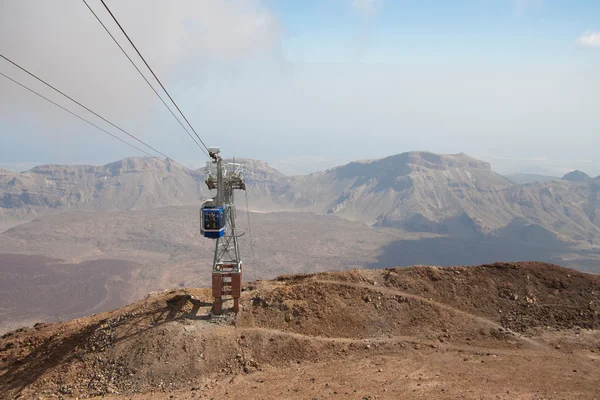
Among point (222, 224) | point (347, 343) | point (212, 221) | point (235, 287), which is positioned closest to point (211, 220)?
point (212, 221)

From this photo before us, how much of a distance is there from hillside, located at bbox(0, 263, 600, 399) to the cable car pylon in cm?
187

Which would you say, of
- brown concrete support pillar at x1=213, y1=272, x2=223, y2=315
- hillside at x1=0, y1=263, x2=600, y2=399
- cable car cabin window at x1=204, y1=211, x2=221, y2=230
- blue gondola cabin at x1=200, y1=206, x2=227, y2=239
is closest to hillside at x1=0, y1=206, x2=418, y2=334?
hillside at x1=0, y1=263, x2=600, y2=399

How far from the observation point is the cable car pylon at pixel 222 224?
87.6 ft

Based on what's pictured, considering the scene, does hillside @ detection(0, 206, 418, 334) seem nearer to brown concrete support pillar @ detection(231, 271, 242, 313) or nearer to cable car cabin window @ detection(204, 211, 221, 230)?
brown concrete support pillar @ detection(231, 271, 242, 313)

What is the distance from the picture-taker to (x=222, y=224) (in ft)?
88.5

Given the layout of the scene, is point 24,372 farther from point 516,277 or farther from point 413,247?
point 413,247

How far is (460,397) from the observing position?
18.8m

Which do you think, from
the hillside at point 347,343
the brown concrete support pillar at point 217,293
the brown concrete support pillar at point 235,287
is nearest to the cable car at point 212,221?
the brown concrete support pillar at point 217,293

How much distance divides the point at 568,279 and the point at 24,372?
4063cm

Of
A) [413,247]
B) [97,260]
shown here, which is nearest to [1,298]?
[97,260]

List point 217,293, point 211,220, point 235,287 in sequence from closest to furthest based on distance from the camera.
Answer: point 211,220 < point 217,293 < point 235,287

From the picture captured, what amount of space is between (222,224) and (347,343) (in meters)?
12.2

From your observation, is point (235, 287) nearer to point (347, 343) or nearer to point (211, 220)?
point (211, 220)

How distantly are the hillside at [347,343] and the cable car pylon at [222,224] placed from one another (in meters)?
1.87
